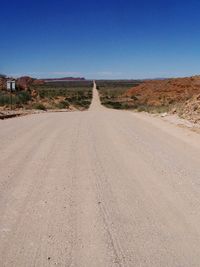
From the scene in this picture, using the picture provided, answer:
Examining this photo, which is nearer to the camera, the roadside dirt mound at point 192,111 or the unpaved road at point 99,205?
the unpaved road at point 99,205

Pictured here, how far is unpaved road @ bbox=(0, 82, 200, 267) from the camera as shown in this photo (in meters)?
5.33

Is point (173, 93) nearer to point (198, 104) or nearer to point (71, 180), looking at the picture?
point (198, 104)

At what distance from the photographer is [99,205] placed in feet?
23.8

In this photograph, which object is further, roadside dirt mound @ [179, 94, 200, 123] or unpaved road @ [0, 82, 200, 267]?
roadside dirt mound @ [179, 94, 200, 123]

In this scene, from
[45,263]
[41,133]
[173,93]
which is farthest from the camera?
[173,93]

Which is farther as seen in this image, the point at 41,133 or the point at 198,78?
the point at 198,78

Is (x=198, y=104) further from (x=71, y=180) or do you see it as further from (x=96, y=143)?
(x=71, y=180)

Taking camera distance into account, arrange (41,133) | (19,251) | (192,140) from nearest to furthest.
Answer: (19,251)
(192,140)
(41,133)

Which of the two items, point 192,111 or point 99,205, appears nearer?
point 99,205

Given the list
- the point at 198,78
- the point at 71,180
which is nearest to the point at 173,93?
the point at 198,78

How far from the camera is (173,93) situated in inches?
2670

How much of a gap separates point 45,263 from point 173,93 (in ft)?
211

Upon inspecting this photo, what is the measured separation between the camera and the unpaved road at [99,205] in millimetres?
5328

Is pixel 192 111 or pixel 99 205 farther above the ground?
pixel 99 205
